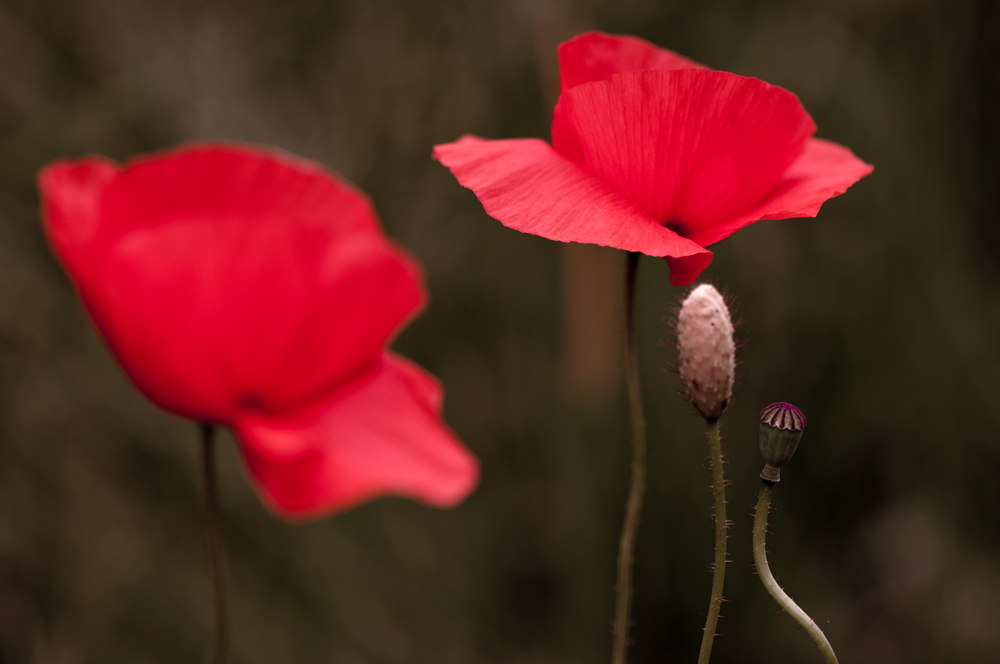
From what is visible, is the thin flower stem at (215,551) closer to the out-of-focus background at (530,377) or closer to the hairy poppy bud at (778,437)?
the hairy poppy bud at (778,437)

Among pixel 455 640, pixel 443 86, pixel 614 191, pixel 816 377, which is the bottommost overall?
pixel 455 640

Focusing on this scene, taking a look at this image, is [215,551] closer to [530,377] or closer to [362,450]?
[362,450]

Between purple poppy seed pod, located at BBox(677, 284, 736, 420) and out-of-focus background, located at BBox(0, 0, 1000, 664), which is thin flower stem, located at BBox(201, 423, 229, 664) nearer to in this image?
purple poppy seed pod, located at BBox(677, 284, 736, 420)

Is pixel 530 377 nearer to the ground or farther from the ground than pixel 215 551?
nearer to the ground

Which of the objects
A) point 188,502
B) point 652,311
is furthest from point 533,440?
point 188,502

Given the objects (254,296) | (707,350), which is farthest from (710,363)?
(254,296)

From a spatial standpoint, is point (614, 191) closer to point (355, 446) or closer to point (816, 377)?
point (355, 446)

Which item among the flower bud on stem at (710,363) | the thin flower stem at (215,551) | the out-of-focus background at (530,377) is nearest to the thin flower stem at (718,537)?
the flower bud on stem at (710,363)
